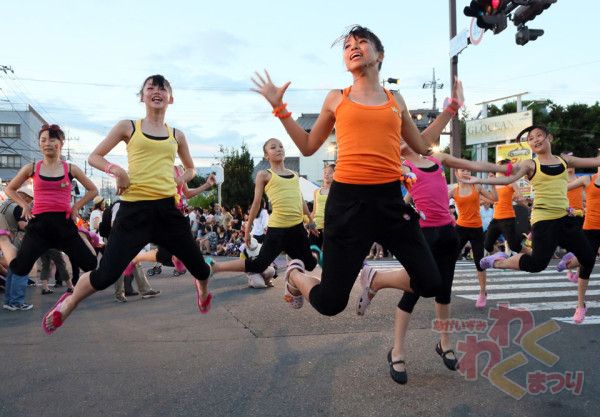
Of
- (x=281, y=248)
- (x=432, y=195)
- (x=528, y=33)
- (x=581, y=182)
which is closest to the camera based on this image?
(x=432, y=195)

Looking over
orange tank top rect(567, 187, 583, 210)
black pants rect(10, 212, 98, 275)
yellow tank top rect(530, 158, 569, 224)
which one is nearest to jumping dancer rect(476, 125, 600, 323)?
yellow tank top rect(530, 158, 569, 224)

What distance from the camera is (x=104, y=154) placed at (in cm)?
439

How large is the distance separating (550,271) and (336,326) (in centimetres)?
871

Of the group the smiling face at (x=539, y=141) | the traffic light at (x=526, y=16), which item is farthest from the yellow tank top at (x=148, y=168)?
the traffic light at (x=526, y=16)

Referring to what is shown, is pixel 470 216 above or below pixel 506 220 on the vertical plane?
above

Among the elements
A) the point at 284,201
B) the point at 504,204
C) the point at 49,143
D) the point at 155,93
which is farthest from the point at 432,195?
the point at 504,204

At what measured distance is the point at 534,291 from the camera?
9.41 metres

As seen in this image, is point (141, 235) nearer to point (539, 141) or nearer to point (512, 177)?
point (512, 177)

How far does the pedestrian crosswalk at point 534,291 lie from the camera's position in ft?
24.4

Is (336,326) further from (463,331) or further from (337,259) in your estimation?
(337,259)

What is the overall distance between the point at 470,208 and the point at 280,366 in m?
4.07

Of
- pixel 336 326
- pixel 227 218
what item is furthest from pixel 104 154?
pixel 227 218

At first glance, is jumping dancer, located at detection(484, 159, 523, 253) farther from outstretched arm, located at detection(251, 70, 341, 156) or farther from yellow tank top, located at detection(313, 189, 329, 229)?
outstretched arm, located at detection(251, 70, 341, 156)

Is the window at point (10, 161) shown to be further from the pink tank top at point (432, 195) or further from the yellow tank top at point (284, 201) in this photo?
the pink tank top at point (432, 195)
